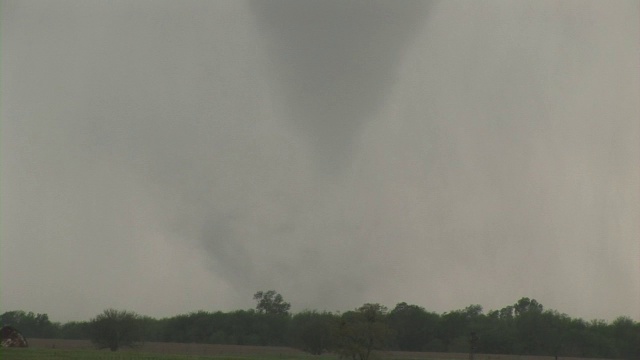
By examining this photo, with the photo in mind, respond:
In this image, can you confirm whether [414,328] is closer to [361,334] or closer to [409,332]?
[409,332]

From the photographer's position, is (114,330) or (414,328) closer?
(114,330)

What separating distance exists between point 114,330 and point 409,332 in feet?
196

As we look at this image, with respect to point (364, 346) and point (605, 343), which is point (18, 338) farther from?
point (605, 343)

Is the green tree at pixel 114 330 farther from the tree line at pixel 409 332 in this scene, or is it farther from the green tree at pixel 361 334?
the green tree at pixel 361 334

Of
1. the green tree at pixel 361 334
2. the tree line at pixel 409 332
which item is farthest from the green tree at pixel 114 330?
the green tree at pixel 361 334

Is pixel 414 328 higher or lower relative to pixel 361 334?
higher

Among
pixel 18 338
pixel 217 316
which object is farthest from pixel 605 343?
pixel 18 338

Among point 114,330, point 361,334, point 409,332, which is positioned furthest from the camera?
point 409,332

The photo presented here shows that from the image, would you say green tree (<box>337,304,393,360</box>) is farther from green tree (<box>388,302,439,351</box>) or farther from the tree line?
green tree (<box>388,302,439,351</box>)

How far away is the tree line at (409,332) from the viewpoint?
126312 mm

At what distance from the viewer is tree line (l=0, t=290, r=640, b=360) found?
414 ft

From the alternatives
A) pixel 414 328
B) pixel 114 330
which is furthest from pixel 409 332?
pixel 114 330

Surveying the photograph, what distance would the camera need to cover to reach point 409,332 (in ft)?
507

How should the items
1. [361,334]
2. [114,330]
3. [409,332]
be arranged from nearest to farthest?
[361,334] < [114,330] < [409,332]
